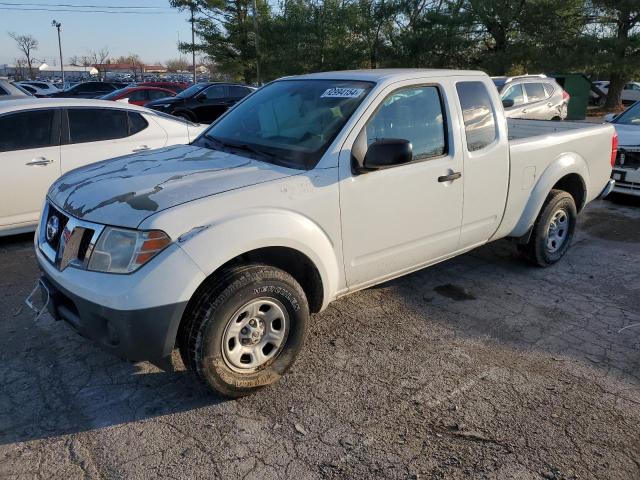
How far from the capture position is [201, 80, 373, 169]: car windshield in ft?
11.5

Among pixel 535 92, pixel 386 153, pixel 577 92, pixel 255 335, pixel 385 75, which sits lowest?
pixel 255 335

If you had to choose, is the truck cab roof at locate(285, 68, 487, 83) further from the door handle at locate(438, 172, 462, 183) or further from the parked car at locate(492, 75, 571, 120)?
the parked car at locate(492, 75, 571, 120)

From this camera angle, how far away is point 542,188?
4.85m

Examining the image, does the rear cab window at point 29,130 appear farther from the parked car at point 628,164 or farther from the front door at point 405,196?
the parked car at point 628,164

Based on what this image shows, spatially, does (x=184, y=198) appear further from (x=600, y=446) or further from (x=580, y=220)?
(x=580, y=220)

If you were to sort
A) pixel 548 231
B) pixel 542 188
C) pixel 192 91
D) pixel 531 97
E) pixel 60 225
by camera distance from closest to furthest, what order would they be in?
pixel 60 225
pixel 542 188
pixel 548 231
pixel 531 97
pixel 192 91

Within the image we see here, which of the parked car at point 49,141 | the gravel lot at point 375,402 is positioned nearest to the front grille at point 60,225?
the gravel lot at point 375,402

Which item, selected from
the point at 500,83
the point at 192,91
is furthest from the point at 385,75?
the point at 192,91

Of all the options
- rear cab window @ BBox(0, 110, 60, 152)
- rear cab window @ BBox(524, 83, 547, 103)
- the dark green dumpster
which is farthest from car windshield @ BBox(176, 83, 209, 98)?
the dark green dumpster

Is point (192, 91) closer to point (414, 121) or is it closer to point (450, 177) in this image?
point (414, 121)

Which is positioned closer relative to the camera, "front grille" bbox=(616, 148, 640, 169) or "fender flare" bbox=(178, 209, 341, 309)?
"fender flare" bbox=(178, 209, 341, 309)

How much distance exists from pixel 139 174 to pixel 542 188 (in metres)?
3.42

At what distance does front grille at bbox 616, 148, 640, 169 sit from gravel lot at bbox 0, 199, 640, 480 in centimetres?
365

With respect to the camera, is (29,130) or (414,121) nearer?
(414,121)
